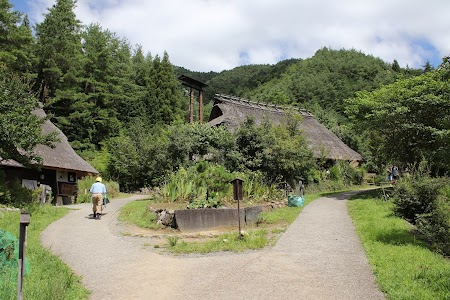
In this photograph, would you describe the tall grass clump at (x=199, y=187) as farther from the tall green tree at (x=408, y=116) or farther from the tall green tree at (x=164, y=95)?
the tall green tree at (x=164, y=95)

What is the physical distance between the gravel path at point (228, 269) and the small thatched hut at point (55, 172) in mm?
9187

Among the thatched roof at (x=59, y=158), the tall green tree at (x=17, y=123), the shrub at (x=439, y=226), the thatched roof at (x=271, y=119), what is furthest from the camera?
the thatched roof at (x=271, y=119)

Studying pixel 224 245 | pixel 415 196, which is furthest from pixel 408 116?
pixel 224 245

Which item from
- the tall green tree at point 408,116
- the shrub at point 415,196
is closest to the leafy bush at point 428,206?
the shrub at point 415,196

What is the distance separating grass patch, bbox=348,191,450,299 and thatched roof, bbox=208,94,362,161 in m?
16.1

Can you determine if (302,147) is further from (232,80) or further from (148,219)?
(232,80)

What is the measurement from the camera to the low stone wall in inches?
492

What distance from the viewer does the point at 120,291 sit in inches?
261

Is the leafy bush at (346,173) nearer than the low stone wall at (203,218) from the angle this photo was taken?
No

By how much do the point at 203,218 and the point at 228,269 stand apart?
4959mm

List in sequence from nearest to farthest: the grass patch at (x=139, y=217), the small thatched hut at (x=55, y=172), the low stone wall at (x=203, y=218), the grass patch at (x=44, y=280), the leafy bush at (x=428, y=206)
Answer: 1. the grass patch at (x=44, y=280)
2. the leafy bush at (x=428, y=206)
3. the low stone wall at (x=203, y=218)
4. the grass patch at (x=139, y=217)
5. the small thatched hut at (x=55, y=172)

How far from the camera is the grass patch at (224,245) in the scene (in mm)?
9492

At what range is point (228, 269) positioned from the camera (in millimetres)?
7773

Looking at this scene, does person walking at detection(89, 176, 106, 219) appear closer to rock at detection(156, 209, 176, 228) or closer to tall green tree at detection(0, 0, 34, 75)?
rock at detection(156, 209, 176, 228)
